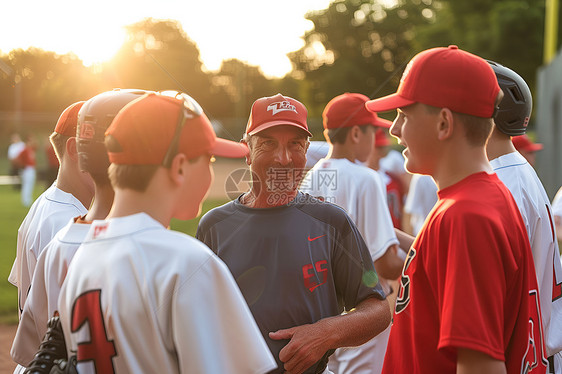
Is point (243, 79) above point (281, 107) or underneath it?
above

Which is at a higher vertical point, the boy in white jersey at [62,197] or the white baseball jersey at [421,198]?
the boy in white jersey at [62,197]

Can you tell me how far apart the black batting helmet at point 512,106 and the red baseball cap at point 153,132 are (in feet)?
5.48

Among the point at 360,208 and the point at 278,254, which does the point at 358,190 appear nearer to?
the point at 360,208

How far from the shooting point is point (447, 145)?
1981 millimetres

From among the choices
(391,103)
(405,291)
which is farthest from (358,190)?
(405,291)

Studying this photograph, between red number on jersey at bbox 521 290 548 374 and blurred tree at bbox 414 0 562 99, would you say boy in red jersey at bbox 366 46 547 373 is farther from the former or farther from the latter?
blurred tree at bbox 414 0 562 99

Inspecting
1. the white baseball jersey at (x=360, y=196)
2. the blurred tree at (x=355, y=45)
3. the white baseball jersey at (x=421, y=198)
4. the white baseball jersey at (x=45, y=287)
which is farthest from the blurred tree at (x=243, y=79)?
the blurred tree at (x=355, y=45)

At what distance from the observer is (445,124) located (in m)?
1.98

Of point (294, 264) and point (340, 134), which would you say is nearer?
point (294, 264)

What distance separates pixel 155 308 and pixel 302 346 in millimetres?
981

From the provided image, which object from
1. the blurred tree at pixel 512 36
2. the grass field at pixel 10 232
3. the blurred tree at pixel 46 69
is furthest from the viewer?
the blurred tree at pixel 512 36

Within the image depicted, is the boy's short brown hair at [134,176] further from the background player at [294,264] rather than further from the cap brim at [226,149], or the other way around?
the background player at [294,264]

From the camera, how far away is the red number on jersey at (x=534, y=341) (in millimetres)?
1890

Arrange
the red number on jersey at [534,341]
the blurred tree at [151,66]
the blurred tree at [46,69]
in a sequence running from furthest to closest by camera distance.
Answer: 1. the blurred tree at [151,66]
2. the blurred tree at [46,69]
3. the red number on jersey at [534,341]
